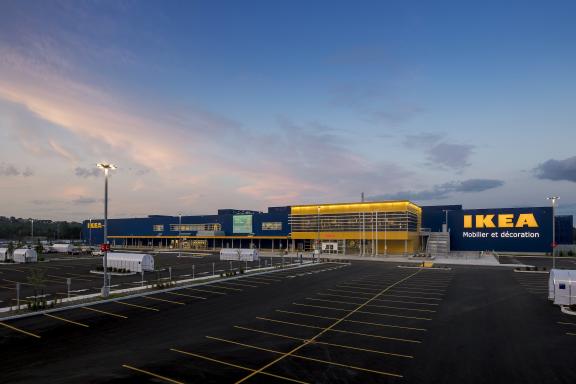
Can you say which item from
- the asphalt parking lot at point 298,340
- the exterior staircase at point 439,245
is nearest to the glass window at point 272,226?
the exterior staircase at point 439,245

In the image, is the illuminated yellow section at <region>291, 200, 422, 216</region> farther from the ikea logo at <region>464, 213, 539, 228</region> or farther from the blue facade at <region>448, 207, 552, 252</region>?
the ikea logo at <region>464, 213, 539, 228</region>

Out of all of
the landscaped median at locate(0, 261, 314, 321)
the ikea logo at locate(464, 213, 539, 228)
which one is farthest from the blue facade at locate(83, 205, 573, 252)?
the landscaped median at locate(0, 261, 314, 321)

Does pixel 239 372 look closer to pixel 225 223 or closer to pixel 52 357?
pixel 52 357

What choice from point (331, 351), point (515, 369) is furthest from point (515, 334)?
point (331, 351)

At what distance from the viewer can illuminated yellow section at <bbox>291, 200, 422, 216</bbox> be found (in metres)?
86.7

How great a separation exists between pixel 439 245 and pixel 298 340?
8050 centimetres

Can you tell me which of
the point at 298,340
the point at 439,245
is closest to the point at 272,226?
the point at 439,245

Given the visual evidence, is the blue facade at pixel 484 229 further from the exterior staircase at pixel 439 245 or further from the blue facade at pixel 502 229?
the exterior staircase at pixel 439 245

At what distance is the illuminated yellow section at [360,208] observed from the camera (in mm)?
86688

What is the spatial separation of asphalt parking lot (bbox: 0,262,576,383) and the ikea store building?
56.1 metres

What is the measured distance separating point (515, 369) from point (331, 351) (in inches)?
279

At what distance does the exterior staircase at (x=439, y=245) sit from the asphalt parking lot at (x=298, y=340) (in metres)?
60.7

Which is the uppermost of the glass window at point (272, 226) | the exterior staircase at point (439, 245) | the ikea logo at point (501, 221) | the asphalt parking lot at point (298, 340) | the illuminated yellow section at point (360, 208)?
the illuminated yellow section at point (360, 208)

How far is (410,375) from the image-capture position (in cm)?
1433
